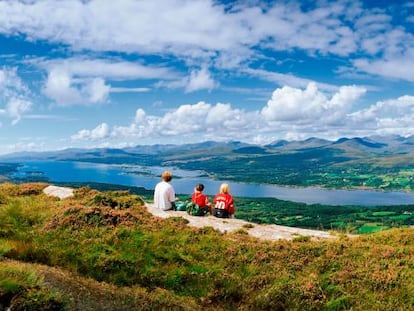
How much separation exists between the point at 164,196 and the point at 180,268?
10166 millimetres

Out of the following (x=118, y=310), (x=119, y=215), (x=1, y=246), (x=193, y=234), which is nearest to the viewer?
(x=118, y=310)

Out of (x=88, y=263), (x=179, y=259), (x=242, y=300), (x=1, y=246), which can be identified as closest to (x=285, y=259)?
(x=242, y=300)

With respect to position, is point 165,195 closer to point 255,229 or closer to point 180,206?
point 180,206

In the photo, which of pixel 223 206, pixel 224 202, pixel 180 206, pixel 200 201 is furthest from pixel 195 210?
pixel 180 206

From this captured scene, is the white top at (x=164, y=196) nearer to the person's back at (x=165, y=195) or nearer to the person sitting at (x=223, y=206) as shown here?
the person's back at (x=165, y=195)

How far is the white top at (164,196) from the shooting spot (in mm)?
24516

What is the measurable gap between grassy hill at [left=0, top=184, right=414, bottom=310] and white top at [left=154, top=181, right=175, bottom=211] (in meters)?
4.91

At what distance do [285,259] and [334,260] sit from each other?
6.47 feet

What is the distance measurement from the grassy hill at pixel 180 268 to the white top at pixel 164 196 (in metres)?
4.91

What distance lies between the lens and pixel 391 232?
1992 centimetres

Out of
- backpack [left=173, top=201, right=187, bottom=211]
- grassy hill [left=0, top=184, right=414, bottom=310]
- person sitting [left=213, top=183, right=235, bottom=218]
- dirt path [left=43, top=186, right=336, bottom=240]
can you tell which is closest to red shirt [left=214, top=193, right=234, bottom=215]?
person sitting [left=213, top=183, right=235, bottom=218]

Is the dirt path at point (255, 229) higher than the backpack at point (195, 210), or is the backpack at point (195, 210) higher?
the backpack at point (195, 210)

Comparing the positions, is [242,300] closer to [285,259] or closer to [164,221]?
[285,259]

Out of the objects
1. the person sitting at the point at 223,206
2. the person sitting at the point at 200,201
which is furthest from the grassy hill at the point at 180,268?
the person sitting at the point at 223,206
